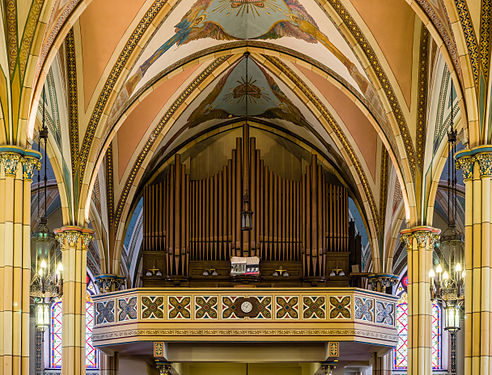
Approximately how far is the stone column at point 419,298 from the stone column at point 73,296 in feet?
20.7

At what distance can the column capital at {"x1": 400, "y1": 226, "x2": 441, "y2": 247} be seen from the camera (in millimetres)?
19125

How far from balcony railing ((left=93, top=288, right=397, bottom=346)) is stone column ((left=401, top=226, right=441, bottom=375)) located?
1.28 m

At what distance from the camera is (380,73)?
60.6 feet

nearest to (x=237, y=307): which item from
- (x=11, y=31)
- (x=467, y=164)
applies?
(x=467, y=164)

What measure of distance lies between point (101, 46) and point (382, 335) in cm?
824

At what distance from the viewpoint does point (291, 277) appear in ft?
77.2

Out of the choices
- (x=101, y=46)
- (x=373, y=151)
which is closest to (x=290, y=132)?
(x=373, y=151)

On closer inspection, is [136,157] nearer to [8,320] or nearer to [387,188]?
[387,188]

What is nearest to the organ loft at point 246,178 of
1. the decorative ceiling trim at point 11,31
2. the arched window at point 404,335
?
the decorative ceiling trim at point 11,31

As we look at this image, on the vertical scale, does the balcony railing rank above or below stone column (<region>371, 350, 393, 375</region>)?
above

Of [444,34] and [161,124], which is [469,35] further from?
[161,124]

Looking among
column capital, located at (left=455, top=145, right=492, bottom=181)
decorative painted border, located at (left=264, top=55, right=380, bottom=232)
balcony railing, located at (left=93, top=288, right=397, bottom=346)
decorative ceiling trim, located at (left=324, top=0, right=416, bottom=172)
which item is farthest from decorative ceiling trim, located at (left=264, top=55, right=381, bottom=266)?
column capital, located at (left=455, top=145, right=492, bottom=181)

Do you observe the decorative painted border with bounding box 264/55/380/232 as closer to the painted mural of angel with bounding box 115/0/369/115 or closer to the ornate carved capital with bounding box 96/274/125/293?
the painted mural of angel with bounding box 115/0/369/115

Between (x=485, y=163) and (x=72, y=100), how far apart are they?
8.52 meters
